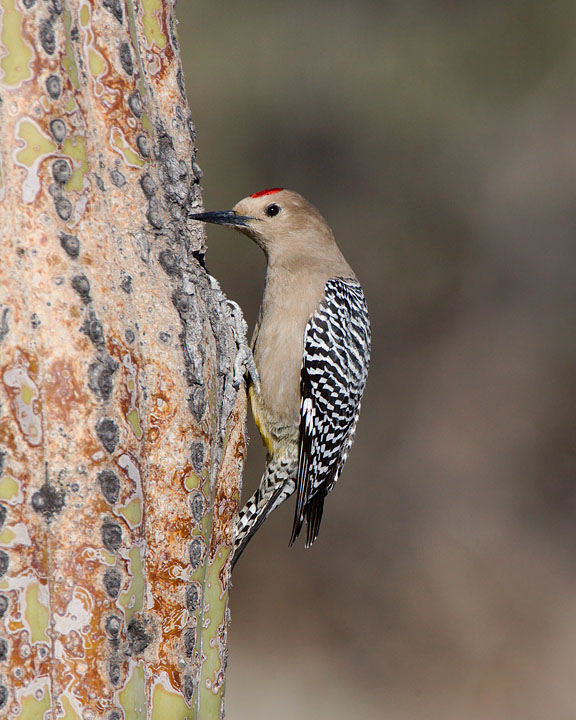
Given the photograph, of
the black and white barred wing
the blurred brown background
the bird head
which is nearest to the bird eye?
the bird head

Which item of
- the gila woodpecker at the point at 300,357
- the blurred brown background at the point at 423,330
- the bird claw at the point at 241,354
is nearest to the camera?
the bird claw at the point at 241,354

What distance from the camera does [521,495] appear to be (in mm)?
8070

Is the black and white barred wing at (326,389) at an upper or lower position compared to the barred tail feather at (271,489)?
upper

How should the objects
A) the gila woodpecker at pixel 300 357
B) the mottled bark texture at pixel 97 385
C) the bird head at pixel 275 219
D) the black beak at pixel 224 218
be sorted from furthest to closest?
1. the bird head at pixel 275 219
2. the gila woodpecker at pixel 300 357
3. the black beak at pixel 224 218
4. the mottled bark texture at pixel 97 385

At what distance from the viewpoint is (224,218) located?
3586 millimetres

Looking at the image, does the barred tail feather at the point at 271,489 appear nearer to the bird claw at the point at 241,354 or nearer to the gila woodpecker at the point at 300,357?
the gila woodpecker at the point at 300,357

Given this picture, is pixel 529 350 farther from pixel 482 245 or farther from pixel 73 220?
pixel 73 220

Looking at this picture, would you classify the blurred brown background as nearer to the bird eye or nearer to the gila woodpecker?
the gila woodpecker

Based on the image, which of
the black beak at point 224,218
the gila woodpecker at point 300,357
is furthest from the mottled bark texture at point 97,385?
the gila woodpecker at point 300,357

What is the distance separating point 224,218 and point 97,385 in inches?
62.1

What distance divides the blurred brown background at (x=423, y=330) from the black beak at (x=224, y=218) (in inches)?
157


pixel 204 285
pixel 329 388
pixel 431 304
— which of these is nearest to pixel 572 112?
pixel 431 304

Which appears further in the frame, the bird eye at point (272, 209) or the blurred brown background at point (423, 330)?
the blurred brown background at point (423, 330)

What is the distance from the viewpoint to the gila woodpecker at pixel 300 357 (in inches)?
149
